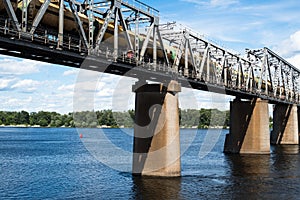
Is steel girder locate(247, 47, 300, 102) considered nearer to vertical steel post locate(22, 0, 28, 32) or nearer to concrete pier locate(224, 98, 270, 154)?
concrete pier locate(224, 98, 270, 154)

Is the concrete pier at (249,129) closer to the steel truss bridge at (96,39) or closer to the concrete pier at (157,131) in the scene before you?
the steel truss bridge at (96,39)

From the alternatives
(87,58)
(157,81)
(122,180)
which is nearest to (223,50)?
(157,81)

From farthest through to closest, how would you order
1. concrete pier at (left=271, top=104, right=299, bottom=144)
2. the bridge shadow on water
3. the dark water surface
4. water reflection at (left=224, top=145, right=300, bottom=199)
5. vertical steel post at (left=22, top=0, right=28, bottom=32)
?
concrete pier at (left=271, top=104, right=299, bottom=144)
water reflection at (left=224, top=145, right=300, bottom=199)
the dark water surface
the bridge shadow on water
vertical steel post at (left=22, top=0, right=28, bottom=32)

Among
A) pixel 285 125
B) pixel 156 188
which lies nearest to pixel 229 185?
pixel 156 188

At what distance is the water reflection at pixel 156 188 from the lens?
32.4 metres

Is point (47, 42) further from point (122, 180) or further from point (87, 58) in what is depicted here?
point (122, 180)

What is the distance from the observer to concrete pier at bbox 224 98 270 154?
68500 mm

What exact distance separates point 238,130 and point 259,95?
29.9 feet

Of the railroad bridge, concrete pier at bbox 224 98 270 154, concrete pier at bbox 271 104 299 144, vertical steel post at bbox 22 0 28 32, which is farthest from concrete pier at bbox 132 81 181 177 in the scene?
concrete pier at bbox 271 104 299 144

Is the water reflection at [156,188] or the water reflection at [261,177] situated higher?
the water reflection at [156,188]

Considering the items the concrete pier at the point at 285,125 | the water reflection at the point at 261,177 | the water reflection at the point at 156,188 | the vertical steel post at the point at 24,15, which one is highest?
the vertical steel post at the point at 24,15

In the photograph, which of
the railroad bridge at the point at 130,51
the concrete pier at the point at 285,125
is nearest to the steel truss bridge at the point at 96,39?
the railroad bridge at the point at 130,51

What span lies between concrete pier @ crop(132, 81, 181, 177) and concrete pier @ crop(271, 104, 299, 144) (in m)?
64.8

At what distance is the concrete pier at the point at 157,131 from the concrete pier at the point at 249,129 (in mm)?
30980
